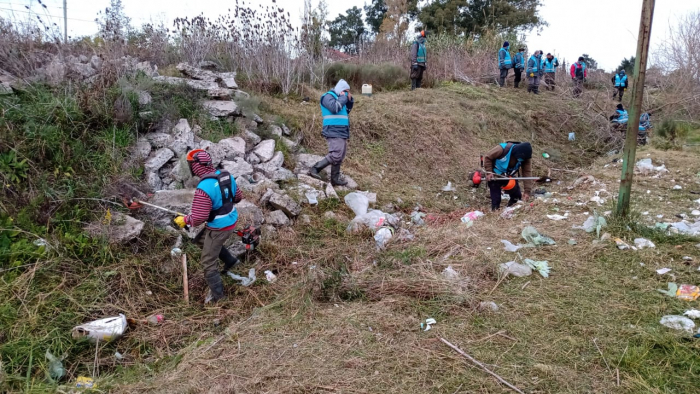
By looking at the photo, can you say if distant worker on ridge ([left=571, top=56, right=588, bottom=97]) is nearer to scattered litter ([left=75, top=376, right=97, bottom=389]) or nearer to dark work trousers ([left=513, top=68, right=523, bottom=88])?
dark work trousers ([left=513, top=68, right=523, bottom=88])

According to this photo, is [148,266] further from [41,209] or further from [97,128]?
[97,128]

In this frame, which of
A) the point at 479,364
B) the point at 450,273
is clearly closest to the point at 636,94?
the point at 450,273

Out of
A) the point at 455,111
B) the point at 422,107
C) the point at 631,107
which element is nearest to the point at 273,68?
the point at 422,107

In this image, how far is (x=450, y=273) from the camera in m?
3.61

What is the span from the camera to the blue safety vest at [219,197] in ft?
11.8

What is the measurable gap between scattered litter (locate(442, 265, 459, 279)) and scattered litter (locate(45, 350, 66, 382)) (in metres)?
2.86

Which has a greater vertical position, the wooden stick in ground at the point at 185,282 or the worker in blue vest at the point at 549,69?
the worker in blue vest at the point at 549,69

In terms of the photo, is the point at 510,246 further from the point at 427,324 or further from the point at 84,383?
the point at 84,383

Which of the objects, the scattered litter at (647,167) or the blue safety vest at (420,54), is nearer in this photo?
the scattered litter at (647,167)

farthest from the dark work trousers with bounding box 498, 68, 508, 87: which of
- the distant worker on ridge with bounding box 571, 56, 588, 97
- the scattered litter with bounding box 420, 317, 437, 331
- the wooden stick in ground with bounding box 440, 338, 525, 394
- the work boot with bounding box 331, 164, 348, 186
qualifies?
the wooden stick in ground with bounding box 440, 338, 525, 394

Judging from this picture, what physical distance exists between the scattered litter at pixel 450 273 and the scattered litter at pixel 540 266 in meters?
0.66

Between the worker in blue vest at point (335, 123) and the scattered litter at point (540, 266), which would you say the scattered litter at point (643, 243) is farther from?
the worker in blue vest at point (335, 123)

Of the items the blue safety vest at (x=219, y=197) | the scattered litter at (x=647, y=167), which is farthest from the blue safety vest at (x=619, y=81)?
the blue safety vest at (x=219, y=197)

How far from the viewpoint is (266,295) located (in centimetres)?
385
